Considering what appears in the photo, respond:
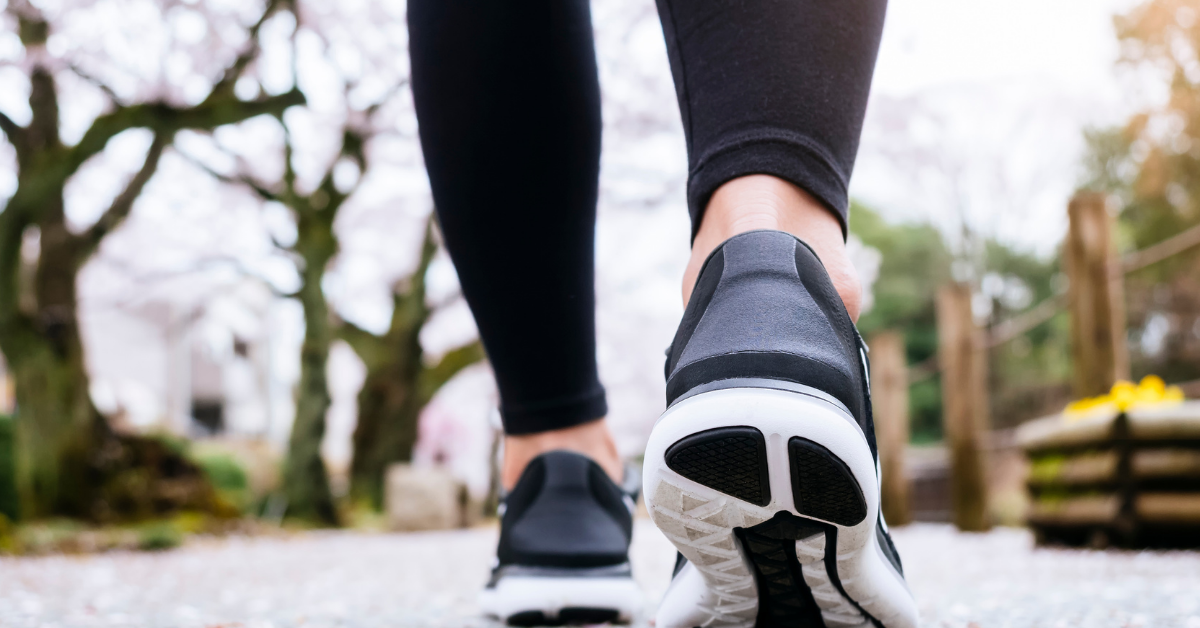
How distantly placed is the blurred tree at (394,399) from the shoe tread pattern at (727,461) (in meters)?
7.21

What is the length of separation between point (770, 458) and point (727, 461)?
3cm

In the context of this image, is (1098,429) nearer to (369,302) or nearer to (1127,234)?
(369,302)

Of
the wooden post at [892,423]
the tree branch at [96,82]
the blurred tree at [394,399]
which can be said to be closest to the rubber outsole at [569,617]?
the wooden post at [892,423]

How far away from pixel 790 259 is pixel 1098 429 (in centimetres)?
227

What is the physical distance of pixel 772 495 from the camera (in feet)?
1.78

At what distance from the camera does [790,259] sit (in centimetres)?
65

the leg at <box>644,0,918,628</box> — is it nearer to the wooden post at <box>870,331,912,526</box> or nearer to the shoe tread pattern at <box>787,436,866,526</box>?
the shoe tread pattern at <box>787,436,866,526</box>

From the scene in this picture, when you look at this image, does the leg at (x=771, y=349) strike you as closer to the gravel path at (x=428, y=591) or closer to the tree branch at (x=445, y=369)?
the gravel path at (x=428, y=591)

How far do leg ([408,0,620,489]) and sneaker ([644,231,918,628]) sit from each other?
266 mm

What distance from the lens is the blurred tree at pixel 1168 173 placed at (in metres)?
9.25

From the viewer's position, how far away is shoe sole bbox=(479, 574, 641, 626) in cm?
89

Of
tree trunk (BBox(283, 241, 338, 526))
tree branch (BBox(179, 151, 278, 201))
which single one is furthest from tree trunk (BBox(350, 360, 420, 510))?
tree branch (BBox(179, 151, 278, 201))

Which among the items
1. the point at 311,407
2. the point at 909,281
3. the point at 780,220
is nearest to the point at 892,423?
the point at 311,407

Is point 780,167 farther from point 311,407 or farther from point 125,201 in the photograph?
point 311,407
